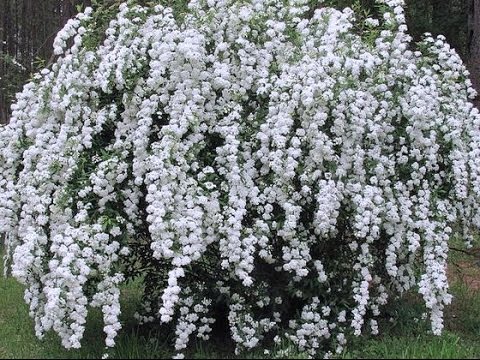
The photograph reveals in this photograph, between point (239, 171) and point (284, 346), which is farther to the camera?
point (284, 346)

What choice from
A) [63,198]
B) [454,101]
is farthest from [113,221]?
[454,101]

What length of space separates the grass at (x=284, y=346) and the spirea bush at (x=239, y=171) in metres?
0.18

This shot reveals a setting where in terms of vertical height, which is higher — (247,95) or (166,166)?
(247,95)

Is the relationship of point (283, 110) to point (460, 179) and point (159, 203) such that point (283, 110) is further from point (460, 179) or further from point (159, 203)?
point (460, 179)

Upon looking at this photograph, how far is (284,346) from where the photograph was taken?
492 centimetres

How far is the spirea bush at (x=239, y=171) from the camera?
15.1ft

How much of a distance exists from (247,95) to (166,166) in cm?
98

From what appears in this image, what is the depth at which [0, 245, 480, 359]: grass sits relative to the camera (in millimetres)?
4738

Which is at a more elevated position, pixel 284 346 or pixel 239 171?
pixel 239 171

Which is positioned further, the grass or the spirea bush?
the grass

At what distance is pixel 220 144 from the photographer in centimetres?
513

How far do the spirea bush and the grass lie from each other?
178 mm

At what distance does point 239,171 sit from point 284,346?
1335 millimetres

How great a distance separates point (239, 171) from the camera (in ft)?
15.6
